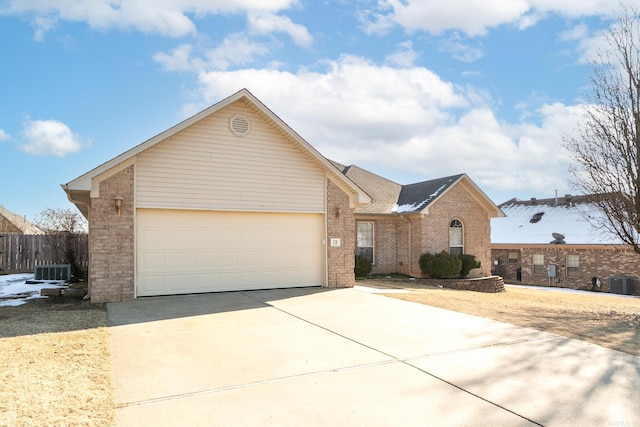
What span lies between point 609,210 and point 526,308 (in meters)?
4.08

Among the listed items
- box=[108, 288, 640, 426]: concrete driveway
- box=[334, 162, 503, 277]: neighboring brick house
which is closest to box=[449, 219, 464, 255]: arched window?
box=[334, 162, 503, 277]: neighboring brick house

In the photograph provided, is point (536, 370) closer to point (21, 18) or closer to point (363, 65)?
point (363, 65)

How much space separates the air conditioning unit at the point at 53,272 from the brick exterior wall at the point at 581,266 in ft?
85.2

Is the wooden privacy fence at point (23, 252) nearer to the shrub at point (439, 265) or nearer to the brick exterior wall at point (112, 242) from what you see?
the brick exterior wall at point (112, 242)

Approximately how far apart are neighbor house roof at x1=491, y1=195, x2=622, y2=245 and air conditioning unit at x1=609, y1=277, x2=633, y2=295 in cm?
199

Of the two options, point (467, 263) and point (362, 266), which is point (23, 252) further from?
point (467, 263)

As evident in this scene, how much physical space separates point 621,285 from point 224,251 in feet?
74.7

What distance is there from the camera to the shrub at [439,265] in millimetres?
19594

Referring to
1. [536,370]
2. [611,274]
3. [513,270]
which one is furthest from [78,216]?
[611,274]

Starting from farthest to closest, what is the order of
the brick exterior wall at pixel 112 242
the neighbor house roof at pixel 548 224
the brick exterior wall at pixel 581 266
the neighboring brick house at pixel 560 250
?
1. the neighbor house roof at pixel 548 224
2. the neighboring brick house at pixel 560 250
3. the brick exterior wall at pixel 581 266
4. the brick exterior wall at pixel 112 242

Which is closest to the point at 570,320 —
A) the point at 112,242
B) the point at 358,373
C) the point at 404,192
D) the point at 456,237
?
the point at 358,373

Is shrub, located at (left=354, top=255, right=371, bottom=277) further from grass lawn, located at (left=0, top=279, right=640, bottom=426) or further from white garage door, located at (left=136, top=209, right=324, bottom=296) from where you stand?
grass lawn, located at (left=0, top=279, right=640, bottom=426)

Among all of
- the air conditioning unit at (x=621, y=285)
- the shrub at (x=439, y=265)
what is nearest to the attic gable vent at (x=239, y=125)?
the shrub at (x=439, y=265)

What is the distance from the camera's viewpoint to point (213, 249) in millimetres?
11859
